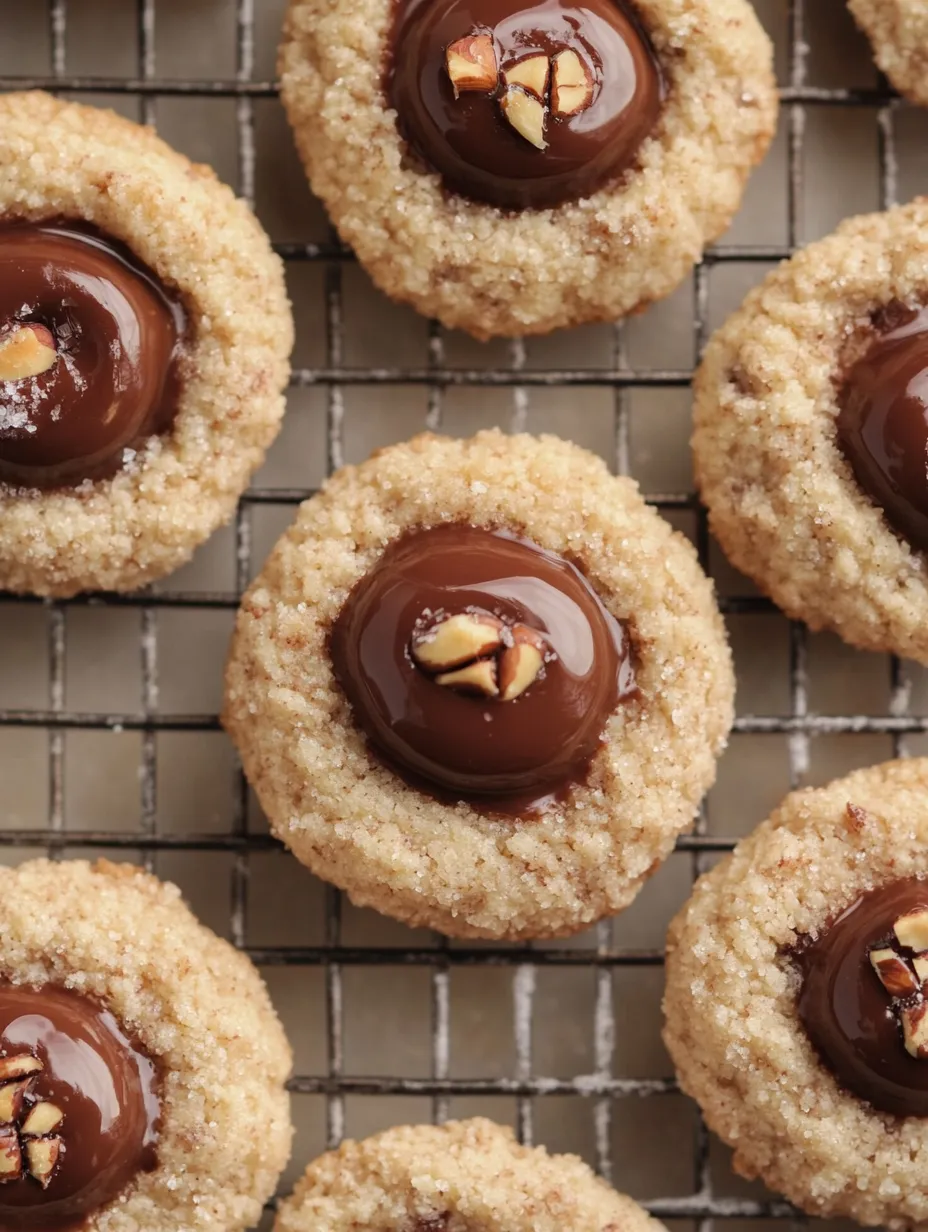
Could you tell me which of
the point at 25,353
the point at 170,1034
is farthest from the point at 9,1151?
the point at 25,353

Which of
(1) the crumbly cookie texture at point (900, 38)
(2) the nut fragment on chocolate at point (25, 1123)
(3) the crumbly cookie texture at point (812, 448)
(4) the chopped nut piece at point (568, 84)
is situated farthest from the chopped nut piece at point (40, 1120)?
(1) the crumbly cookie texture at point (900, 38)

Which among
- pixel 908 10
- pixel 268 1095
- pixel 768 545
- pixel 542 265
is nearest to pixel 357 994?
pixel 268 1095

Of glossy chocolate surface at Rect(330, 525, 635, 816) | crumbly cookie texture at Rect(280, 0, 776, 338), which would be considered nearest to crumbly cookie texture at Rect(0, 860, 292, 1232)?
glossy chocolate surface at Rect(330, 525, 635, 816)

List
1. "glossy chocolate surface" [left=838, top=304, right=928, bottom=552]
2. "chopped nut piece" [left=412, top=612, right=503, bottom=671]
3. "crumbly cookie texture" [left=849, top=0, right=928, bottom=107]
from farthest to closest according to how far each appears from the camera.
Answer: "crumbly cookie texture" [left=849, top=0, right=928, bottom=107], "glossy chocolate surface" [left=838, top=304, right=928, bottom=552], "chopped nut piece" [left=412, top=612, right=503, bottom=671]

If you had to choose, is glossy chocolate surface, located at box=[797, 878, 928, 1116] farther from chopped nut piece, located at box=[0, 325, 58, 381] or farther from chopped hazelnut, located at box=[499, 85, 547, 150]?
chopped nut piece, located at box=[0, 325, 58, 381]

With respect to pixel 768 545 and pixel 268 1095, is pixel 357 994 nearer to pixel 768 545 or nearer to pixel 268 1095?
pixel 268 1095

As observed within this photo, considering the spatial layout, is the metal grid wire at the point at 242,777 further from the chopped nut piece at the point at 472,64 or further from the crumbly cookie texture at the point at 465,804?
the chopped nut piece at the point at 472,64
